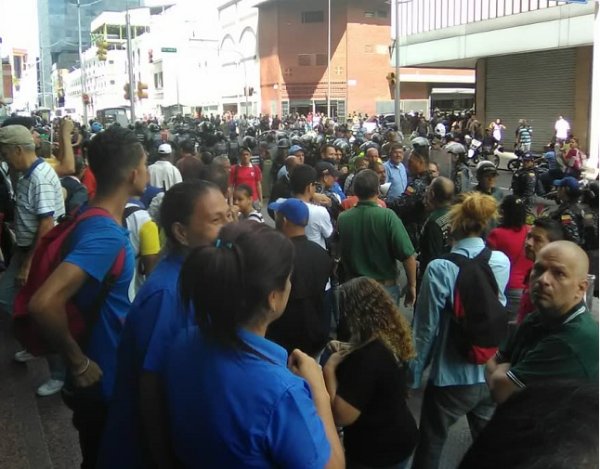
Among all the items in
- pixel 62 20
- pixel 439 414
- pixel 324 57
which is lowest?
pixel 439 414

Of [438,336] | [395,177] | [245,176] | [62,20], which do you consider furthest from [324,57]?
[438,336]

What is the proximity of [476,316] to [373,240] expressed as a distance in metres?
1.74

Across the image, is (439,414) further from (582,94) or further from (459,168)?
(582,94)

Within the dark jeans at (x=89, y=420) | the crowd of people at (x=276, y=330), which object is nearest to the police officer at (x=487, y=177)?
the crowd of people at (x=276, y=330)

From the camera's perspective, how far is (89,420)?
267 centimetres

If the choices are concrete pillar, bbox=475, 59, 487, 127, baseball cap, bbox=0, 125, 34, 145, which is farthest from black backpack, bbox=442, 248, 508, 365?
concrete pillar, bbox=475, 59, 487, 127

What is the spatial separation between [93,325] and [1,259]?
3.88 m

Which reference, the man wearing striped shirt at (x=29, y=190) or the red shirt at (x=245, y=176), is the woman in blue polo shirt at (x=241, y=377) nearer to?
the man wearing striped shirt at (x=29, y=190)

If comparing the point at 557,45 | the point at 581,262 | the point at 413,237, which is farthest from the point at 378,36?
the point at 581,262

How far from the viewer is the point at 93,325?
2.62 meters

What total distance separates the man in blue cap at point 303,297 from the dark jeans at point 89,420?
1547 mm

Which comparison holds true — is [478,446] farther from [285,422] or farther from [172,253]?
[172,253]

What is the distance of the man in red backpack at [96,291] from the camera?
8.02 ft

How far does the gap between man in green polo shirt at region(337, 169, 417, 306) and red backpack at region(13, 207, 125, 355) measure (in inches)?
112
